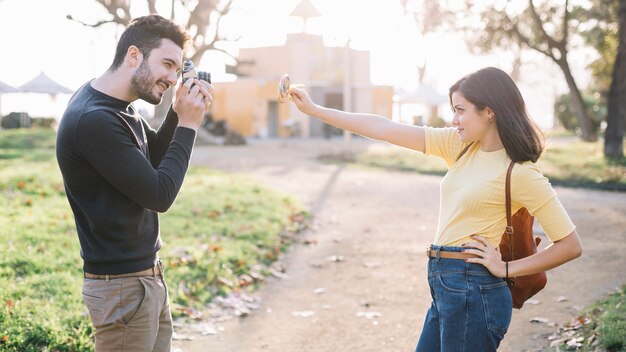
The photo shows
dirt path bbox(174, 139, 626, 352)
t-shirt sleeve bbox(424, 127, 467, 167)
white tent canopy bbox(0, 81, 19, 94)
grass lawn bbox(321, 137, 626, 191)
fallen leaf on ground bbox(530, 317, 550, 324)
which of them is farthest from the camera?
grass lawn bbox(321, 137, 626, 191)

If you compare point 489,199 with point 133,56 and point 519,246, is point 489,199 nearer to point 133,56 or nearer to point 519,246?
point 519,246

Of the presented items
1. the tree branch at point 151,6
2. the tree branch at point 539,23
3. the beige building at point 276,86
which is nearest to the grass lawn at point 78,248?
the tree branch at point 151,6

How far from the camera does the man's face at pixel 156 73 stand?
10.4 feet

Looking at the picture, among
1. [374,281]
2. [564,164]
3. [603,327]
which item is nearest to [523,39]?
[564,164]

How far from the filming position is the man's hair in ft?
10.5

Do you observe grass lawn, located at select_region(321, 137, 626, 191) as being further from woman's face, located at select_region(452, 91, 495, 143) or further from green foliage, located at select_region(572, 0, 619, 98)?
woman's face, located at select_region(452, 91, 495, 143)

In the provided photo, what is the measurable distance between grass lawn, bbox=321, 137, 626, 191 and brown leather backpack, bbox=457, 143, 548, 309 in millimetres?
9639

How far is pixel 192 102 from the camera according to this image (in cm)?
319

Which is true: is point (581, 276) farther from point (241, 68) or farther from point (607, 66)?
point (241, 68)

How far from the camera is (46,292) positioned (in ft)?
19.6

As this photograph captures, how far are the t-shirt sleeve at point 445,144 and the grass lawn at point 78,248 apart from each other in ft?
10.3

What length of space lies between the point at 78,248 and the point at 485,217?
18.0ft

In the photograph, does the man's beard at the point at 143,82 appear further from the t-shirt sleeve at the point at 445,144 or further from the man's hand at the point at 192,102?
the t-shirt sleeve at the point at 445,144

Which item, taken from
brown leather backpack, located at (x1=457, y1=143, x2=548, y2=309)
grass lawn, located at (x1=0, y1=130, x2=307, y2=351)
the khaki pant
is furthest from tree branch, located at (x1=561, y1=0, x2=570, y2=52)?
the khaki pant
